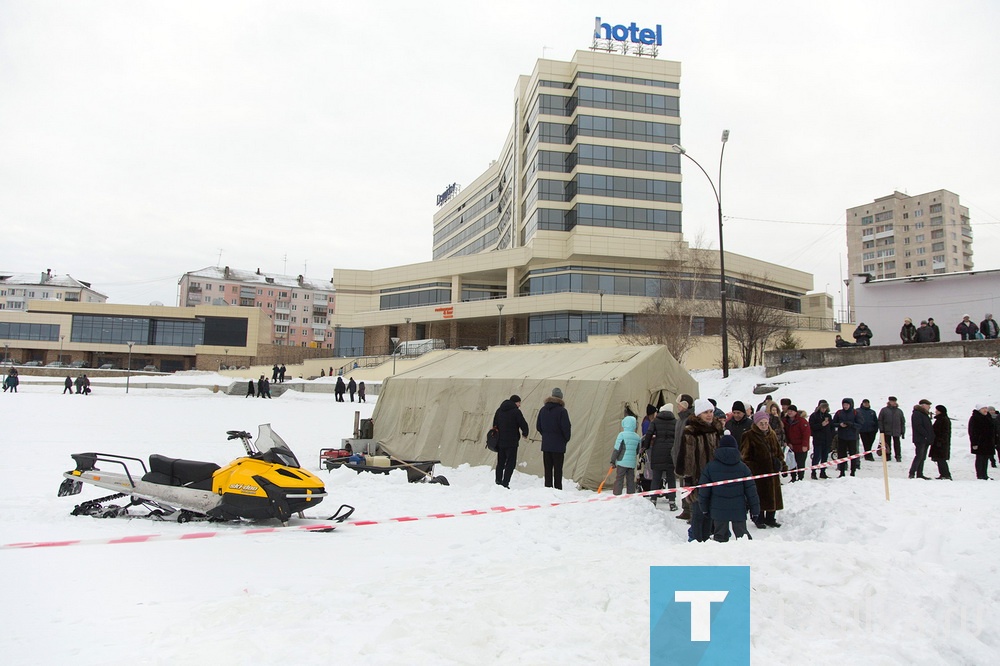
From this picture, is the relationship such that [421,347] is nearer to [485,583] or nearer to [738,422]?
[738,422]

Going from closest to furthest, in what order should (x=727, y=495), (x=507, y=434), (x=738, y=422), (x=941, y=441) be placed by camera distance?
(x=727, y=495) < (x=738, y=422) < (x=507, y=434) < (x=941, y=441)

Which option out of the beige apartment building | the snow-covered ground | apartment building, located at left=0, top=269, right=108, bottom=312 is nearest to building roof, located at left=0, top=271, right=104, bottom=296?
apartment building, located at left=0, top=269, right=108, bottom=312

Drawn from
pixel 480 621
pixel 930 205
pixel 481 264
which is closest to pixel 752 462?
pixel 480 621

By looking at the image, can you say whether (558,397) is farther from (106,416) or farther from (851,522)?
(106,416)

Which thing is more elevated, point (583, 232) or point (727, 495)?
point (583, 232)

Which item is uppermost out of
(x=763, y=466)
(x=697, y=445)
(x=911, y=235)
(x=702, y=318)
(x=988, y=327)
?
(x=911, y=235)

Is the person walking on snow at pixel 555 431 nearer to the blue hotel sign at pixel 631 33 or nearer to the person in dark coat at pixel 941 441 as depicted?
the person in dark coat at pixel 941 441

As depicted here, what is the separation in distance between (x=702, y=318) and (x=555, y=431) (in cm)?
3539

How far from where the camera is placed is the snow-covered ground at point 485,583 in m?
3.83

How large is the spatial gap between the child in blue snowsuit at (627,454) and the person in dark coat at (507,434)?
158cm

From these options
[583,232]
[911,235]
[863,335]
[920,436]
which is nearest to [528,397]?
[920,436]

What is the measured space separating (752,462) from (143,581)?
274 inches

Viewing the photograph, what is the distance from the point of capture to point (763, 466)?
8.28m

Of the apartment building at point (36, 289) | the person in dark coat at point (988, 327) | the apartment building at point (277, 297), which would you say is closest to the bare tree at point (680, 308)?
the person in dark coat at point (988, 327)
